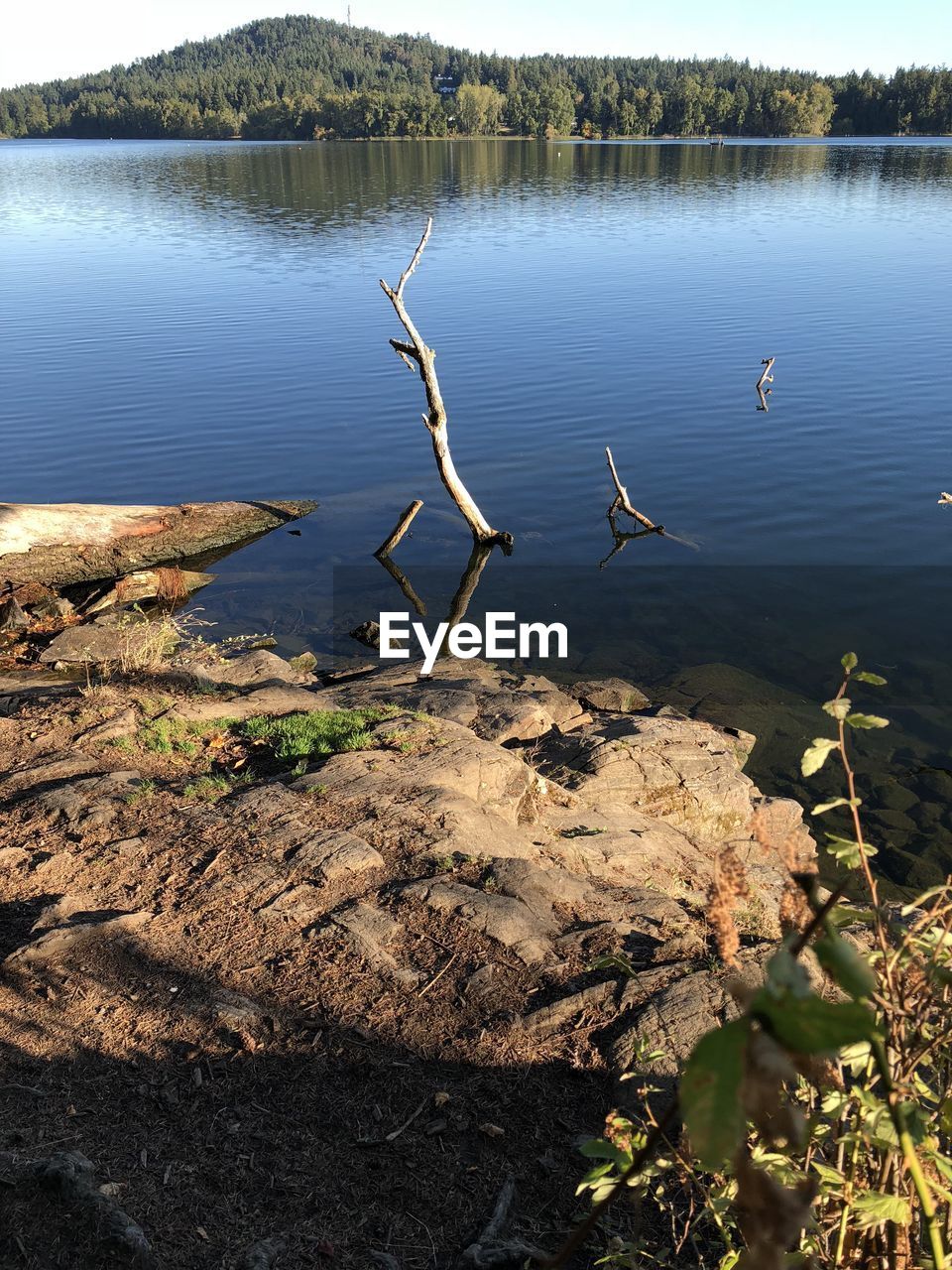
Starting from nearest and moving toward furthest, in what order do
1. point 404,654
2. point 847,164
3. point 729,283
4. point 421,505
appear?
point 404,654, point 421,505, point 729,283, point 847,164

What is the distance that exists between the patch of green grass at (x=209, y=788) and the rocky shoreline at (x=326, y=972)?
0.03m

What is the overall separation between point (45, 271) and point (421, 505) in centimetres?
3105

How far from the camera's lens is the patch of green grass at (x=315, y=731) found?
7.80 metres

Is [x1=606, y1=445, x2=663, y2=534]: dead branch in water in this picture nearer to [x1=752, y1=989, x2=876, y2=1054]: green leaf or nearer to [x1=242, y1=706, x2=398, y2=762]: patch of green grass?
[x1=242, y1=706, x2=398, y2=762]: patch of green grass

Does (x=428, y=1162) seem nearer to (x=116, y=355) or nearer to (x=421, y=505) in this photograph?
(x=421, y=505)

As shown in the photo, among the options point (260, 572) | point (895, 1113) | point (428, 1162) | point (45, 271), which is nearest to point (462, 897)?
point (428, 1162)

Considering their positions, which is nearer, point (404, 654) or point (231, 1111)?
point (231, 1111)

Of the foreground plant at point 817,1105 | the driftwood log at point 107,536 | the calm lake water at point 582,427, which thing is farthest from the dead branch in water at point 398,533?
the foreground plant at point 817,1105

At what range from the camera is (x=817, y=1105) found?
3.26m

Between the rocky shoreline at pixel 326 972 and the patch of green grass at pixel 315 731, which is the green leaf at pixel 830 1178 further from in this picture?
the patch of green grass at pixel 315 731

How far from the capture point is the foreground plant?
1073 mm

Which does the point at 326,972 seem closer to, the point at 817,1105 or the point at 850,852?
the point at 817,1105

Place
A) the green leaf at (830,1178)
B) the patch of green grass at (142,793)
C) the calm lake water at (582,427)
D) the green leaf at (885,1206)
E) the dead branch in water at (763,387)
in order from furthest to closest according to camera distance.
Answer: the dead branch in water at (763,387)
the calm lake water at (582,427)
the patch of green grass at (142,793)
the green leaf at (830,1178)
the green leaf at (885,1206)

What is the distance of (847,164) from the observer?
3516 inches
